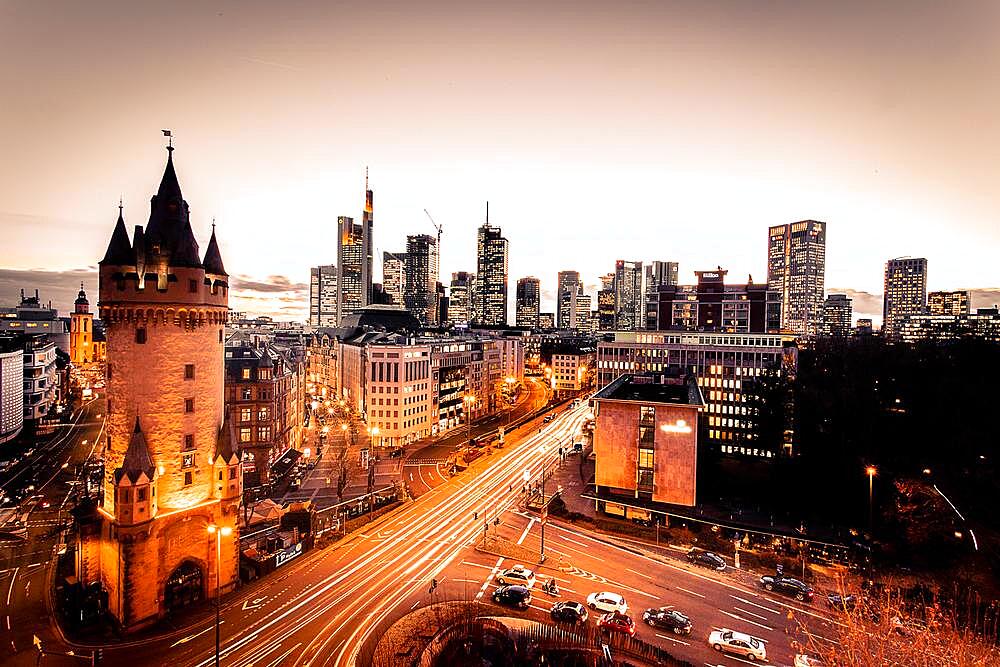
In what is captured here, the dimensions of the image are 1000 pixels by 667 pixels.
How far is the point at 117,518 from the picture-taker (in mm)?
27266

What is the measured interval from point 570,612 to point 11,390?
87753mm

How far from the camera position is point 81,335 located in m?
130

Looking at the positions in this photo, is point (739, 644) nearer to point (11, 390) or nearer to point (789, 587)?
point (789, 587)

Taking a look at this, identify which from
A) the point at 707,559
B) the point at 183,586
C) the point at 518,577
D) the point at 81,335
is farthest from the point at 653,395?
the point at 81,335

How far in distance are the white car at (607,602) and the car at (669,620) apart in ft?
4.72

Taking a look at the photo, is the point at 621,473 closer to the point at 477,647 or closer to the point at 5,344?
the point at 477,647

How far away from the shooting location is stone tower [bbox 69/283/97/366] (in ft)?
424

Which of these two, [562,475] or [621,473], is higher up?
[621,473]

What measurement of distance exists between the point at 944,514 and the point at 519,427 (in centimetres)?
6132

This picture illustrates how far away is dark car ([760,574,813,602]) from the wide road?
22.2 meters

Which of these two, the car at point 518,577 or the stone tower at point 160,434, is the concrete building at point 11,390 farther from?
the car at point 518,577

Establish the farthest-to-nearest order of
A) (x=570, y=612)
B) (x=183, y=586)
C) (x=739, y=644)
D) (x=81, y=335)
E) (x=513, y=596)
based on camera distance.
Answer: (x=81, y=335) → (x=513, y=596) → (x=183, y=586) → (x=570, y=612) → (x=739, y=644)

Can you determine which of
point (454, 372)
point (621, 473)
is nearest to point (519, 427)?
point (454, 372)

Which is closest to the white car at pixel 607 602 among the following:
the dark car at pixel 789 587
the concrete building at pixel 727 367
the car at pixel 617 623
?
the car at pixel 617 623
